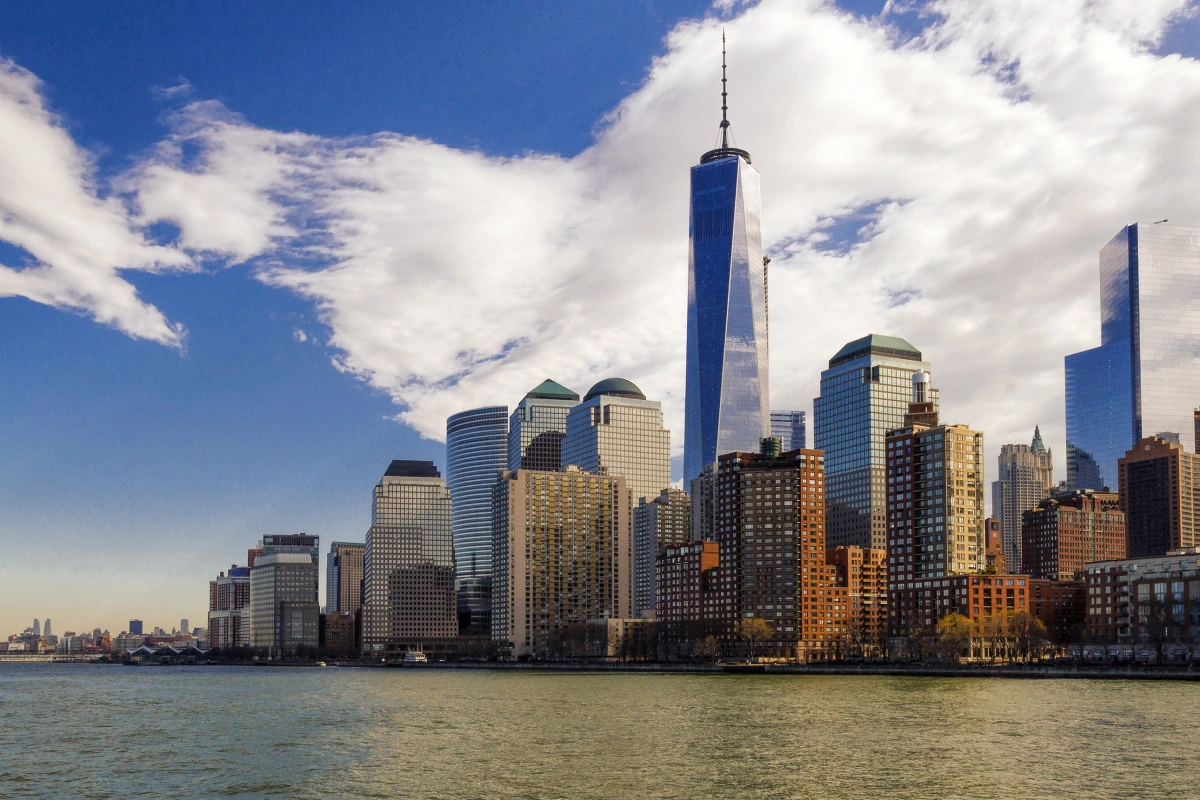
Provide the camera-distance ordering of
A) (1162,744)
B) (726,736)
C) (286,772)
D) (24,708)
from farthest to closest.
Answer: (24,708) < (726,736) < (1162,744) < (286,772)

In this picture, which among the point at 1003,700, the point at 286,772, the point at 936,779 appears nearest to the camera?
the point at 936,779

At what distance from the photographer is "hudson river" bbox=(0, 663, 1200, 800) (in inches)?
3159

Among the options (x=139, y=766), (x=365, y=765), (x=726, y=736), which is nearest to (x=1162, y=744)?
(x=726, y=736)

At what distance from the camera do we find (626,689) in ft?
613

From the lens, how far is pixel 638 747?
10012cm

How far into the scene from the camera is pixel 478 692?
625ft

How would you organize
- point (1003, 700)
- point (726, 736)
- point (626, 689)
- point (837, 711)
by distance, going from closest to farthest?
point (726, 736) < point (837, 711) < point (1003, 700) < point (626, 689)

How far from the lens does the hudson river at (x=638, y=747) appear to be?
3159 inches

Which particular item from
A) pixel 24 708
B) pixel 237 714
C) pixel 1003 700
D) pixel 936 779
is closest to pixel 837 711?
pixel 1003 700

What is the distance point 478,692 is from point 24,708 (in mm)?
63253

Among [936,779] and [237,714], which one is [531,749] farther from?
[237,714]

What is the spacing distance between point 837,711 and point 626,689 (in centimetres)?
5925

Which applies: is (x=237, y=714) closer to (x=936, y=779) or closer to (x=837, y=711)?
(x=837, y=711)

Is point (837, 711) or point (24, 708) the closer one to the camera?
point (837, 711)
